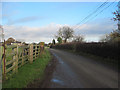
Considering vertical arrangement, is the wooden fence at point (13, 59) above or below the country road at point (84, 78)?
above

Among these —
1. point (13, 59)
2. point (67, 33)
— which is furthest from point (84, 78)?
point (67, 33)

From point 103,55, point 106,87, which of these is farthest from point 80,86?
point 103,55

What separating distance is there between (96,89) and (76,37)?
51.4 meters

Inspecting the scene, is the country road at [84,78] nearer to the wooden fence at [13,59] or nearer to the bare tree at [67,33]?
the wooden fence at [13,59]

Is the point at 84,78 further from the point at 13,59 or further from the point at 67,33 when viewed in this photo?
the point at 67,33

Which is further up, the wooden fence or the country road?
the wooden fence

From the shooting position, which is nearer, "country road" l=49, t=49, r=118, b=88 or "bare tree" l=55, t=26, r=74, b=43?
"country road" l=49, t=49, r=118, b=88

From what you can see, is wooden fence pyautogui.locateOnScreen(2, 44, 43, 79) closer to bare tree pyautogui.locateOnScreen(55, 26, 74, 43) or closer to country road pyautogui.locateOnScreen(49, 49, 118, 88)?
country road pyautogui.locateOnScreen(49, 49, 118, 88)

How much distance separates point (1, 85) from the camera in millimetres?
4285

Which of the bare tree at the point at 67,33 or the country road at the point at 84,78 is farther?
the bare tree at the point at 67,33

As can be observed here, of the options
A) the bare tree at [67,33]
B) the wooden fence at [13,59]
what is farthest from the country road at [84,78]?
the bare tree at [67,33]

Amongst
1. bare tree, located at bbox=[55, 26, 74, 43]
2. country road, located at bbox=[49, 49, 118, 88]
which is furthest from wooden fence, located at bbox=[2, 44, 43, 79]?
bare tree, located at bbox=[55, 26, 74, 43]

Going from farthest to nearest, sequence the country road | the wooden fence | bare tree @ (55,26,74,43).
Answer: bare tree @ (55,26,74,43) → the wooden fence → the country road

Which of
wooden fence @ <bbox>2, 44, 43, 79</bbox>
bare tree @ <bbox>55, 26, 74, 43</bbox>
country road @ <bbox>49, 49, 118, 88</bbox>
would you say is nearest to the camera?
country road @ <bbox>49, 49, 118, 88</bbox>
